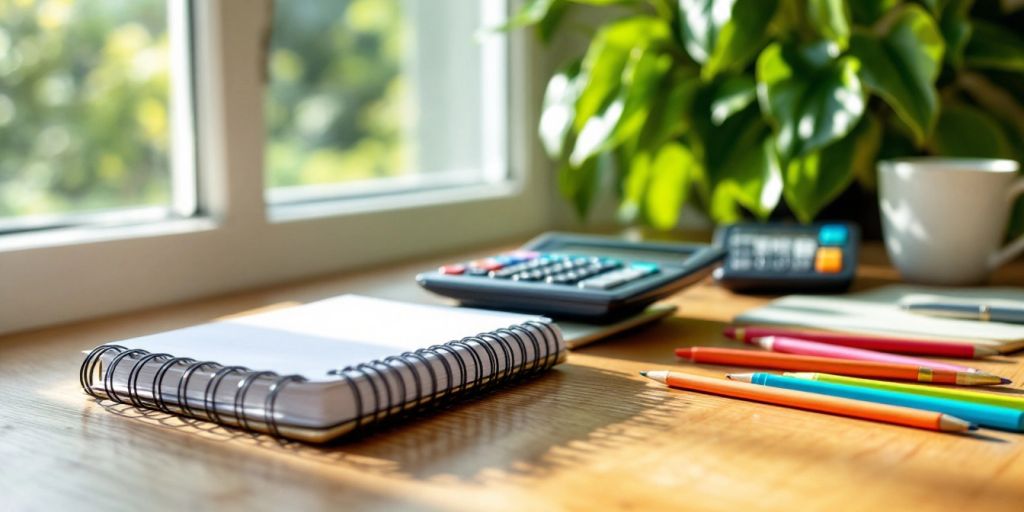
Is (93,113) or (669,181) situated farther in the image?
(93,113)

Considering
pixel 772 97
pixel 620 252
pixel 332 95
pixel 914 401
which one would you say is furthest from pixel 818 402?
pixel 332 95

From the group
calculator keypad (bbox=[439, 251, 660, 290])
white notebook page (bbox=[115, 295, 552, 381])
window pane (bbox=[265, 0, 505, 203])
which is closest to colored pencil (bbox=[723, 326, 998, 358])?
calculator keypad (bbox=[439, 251, 660, 290])

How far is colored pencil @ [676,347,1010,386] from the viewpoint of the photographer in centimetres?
63

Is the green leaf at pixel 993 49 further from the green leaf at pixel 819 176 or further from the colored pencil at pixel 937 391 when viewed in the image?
the colored pencil at pixel 937 391

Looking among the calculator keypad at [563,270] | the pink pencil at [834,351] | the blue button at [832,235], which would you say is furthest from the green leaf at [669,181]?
the pink pencil at [834,351]

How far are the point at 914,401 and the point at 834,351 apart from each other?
0.39 feet

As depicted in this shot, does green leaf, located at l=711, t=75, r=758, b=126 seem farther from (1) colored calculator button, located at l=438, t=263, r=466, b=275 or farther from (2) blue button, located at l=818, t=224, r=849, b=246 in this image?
(1) colored calculator button, located at l=438, t=263, r=466, b=275

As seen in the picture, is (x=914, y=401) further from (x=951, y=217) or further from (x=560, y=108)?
(x=560, y=108)

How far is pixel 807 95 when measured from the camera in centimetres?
100

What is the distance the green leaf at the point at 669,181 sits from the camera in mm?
1219

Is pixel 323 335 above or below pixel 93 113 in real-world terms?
below

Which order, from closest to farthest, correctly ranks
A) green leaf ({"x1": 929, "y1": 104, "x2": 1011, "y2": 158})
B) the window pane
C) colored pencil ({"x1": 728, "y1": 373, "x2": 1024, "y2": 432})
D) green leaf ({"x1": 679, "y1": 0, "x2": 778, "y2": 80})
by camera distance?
colored pencil ({"x1": 728, "y1": 373, "x2": 1024, "y2": 432})
green leaf ({"x1": 679, "y1": 0, "x2": 778, "y2": 80})
green leaf ({"x1": 929, "y1": 104, "x2": 1011, "y2": 158})
the window pane

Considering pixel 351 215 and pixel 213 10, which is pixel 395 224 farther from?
pixel 213 10

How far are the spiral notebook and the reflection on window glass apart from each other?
1.53ft
